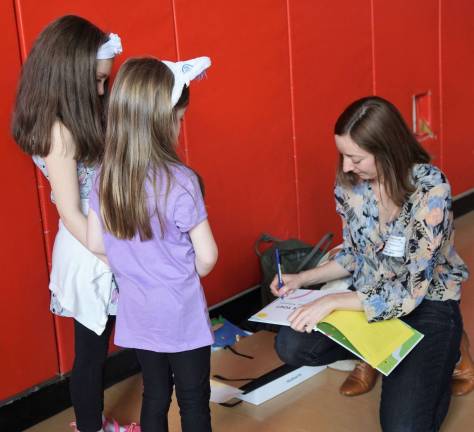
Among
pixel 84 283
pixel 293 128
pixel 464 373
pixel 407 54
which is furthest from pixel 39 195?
pixel 407 54

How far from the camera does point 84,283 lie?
2.07 m

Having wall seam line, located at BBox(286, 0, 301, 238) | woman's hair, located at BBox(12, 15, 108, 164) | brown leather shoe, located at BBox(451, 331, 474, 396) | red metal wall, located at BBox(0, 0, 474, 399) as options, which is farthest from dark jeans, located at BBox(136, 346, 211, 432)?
wall seam line, located at BBox(286, 0, 301, 238)

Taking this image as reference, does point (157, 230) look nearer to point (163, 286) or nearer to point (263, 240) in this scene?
point (163, 286)

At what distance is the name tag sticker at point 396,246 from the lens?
2154mm

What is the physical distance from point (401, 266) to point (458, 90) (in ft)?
9.66

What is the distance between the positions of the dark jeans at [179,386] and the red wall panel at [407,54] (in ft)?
8.52

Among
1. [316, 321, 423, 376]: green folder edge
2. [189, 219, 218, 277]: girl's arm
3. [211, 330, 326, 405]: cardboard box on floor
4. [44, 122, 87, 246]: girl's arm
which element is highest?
[44, 122, 87, 246]: girl's arm

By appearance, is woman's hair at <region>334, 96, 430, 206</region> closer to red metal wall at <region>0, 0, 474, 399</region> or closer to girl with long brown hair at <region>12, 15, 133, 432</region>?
girl with long brown hair at <region>12, 15, 133, 432</region>

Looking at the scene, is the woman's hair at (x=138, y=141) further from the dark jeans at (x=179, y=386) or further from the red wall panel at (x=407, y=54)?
the red wall panel at (x=407, y=54)

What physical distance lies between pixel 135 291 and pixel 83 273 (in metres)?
0.34

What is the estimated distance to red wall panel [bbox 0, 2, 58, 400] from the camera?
7.45 feet

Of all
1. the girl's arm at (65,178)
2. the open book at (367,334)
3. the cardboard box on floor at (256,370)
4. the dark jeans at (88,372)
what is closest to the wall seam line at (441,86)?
the cardboard box on floor at (256,370)

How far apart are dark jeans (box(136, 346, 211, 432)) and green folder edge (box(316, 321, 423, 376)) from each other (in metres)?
0.35

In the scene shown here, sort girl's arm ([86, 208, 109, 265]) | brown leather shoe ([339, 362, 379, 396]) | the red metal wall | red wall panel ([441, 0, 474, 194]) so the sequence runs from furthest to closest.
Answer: red wall panel ([441, 0, 474, 194]), brown leather shoe ([339, 362, 379, 396]), the red metal wall, girl's arm ([86, 208, 109, 265])
